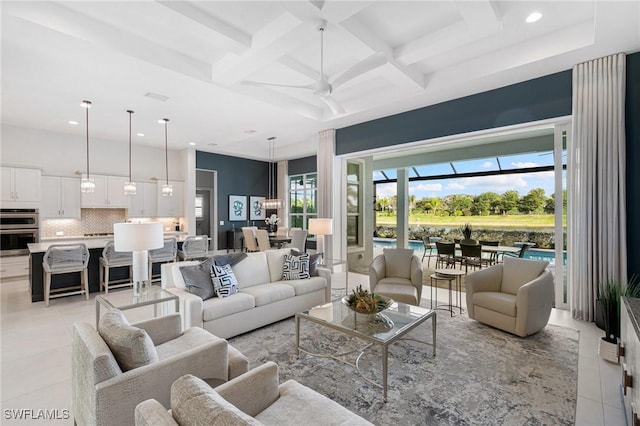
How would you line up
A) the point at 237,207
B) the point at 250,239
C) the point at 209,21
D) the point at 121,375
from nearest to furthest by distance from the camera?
the point at 121,375, the point at 209,21, the point at 250,239, the point at 237,207

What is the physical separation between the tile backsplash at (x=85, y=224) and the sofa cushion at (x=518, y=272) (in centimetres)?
700

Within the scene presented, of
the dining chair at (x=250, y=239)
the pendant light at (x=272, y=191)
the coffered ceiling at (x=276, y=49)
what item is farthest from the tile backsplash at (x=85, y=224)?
the pendant light at (x=272, y=191)

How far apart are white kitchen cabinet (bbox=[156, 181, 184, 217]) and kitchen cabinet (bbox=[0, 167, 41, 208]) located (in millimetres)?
2374

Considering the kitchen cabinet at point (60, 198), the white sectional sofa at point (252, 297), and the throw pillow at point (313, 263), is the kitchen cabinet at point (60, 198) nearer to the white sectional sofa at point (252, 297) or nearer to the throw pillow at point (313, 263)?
the white sectional sofa at point (252, 297)

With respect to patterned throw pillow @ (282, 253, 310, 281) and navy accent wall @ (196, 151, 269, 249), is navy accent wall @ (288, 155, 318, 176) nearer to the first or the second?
navy accent wall @ (196, 151, 269, 249)

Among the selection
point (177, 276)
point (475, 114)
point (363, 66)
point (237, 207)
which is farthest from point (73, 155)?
point (475, 114)

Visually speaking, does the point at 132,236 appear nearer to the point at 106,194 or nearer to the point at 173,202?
the point at 106,194

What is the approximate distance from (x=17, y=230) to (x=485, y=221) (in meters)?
11.5

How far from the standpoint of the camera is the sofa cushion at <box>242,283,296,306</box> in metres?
3.61

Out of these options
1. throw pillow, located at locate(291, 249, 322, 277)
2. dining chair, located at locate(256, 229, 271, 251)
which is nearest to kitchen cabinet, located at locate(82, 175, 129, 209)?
dining chair, located at locate(256, 229, 271, 251)

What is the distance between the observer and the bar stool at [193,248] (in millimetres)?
6074

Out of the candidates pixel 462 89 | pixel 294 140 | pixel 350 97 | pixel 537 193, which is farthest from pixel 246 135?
pixel 537 193

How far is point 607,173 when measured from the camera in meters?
3.53

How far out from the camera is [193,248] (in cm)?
616
